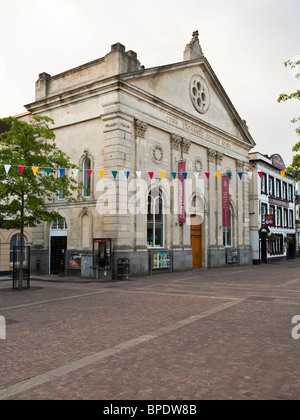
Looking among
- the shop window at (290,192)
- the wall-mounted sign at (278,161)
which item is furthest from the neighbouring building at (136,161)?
the shop window at (290,192)

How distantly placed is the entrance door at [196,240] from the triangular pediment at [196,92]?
7.85m

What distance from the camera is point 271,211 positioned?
4278cm

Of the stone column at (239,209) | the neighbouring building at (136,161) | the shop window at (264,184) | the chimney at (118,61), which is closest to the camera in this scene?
the neighbouring building at (136,161)

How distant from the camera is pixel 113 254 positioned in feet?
69.4

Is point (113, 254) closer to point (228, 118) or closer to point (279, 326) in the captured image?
point (279, 326)

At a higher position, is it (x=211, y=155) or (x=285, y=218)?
(x=211, y=155)

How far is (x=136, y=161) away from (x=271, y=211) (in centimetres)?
2460

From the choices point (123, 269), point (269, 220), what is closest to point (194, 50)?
point (269, 220)

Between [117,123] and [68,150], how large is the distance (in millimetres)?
4437

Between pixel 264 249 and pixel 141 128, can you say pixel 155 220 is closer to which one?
pixel 141 128

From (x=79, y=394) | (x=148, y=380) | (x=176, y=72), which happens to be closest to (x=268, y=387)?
(x=148, y=380)

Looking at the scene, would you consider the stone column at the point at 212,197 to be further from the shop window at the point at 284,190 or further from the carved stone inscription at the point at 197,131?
the shop window at the point at 284,190

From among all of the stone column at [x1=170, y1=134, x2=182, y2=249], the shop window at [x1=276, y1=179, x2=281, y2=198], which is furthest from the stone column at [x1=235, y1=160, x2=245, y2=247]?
the shop window at [x1=276, y1=179, x2=281, y2=198]

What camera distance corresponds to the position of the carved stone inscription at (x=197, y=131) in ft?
87.9
